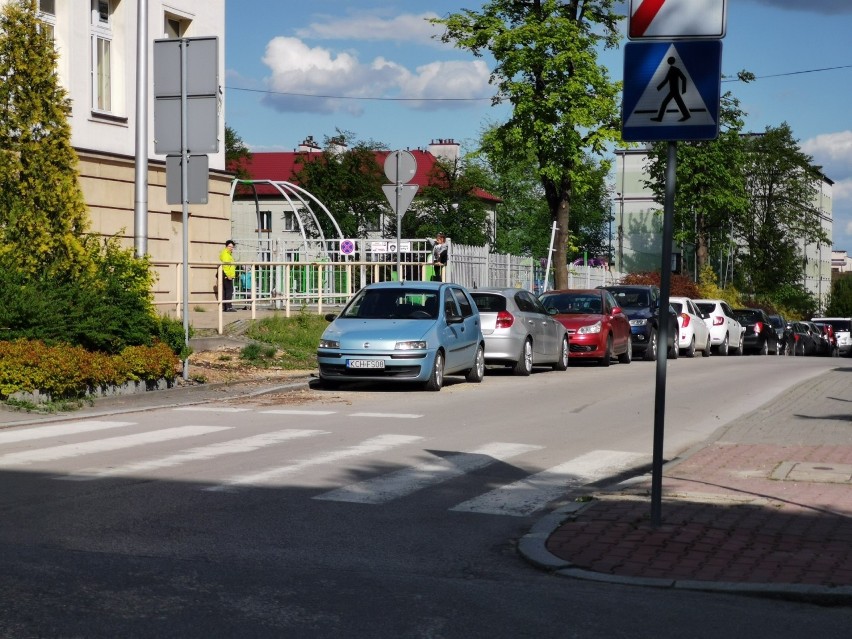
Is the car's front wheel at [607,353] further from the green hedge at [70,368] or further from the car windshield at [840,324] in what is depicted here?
the car windshield at [840,324]

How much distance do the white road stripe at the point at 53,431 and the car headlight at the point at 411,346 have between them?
17.6ft

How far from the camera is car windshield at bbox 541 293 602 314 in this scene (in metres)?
27.7

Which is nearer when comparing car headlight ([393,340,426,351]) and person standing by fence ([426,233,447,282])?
car headlight ([393,340,426,351])

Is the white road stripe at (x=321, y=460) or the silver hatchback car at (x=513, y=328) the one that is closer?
the white road stripe at (x=321, y=460)

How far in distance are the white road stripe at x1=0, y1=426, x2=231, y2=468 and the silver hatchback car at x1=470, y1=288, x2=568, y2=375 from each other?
9.97m

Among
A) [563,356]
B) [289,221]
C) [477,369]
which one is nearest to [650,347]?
[563,356]

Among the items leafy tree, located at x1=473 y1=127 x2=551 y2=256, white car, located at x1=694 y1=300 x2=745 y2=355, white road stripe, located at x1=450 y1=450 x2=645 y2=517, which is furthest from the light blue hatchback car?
leafy tree, located at x1=473 y1=127 x2=551 y2=256

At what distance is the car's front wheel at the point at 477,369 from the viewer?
68.7 feet

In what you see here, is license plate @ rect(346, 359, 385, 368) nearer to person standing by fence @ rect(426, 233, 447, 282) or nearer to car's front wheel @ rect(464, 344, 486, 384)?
car's front wheel @ rect(464, 344, 486, 384)

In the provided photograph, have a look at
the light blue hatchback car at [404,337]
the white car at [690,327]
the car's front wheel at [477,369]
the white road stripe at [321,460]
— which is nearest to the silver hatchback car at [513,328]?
the car's front wheel at [477,369]

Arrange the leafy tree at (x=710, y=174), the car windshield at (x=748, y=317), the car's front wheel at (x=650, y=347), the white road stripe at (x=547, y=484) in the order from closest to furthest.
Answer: the white road stripe at (x=547, y=484)
the car's front wheel at (x=650, y=347)
the car windshield at (x=748, y=317)
the leafy tree at (x=710, y=174)

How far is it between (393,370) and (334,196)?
1899 inches

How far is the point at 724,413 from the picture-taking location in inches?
657

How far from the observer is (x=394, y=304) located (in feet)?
64.6
